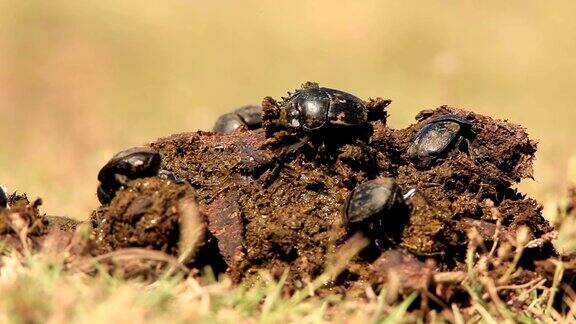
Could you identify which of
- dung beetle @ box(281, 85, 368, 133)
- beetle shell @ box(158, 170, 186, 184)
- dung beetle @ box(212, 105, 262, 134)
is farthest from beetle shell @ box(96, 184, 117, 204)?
dung beetle @ box(212, 105, 262, 134)

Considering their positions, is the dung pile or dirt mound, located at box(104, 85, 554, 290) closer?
the dung pile

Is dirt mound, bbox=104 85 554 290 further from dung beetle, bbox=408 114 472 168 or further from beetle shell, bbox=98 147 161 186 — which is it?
beetle shell, bbox=98 147 161 186

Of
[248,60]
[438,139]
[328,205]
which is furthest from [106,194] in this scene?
[248,60]

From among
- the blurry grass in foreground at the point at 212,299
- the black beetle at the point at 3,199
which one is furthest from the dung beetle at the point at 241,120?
the blurry grass in foreground at the point at 212,299

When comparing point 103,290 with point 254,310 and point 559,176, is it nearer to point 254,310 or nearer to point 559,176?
point 254,310

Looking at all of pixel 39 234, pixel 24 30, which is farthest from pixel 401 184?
pixel 24 30

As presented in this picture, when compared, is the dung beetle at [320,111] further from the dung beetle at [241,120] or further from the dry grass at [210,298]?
the dung beetle at [241,120]
